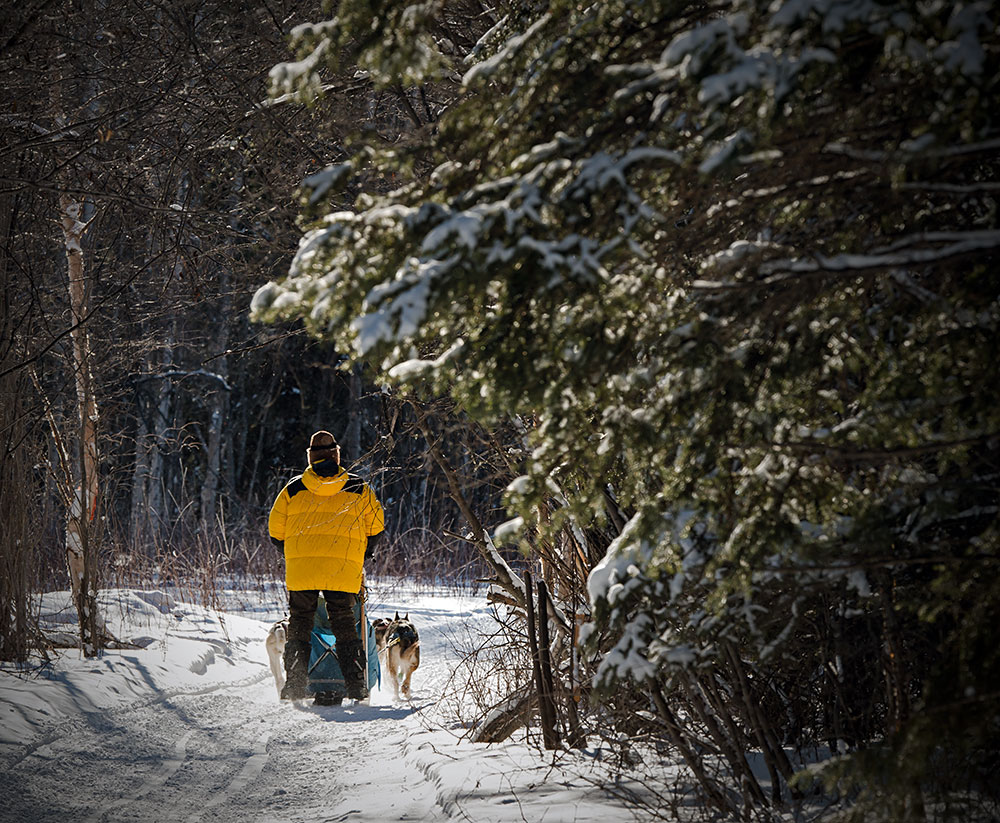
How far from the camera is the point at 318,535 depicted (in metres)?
7.13

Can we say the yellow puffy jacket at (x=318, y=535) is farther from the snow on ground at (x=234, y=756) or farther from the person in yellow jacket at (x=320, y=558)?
the snow on ground at (x=234, y=756)

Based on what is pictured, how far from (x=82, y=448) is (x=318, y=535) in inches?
104

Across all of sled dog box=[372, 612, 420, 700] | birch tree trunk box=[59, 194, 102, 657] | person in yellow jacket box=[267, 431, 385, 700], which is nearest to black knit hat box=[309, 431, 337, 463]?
person in yellow jacket box=[267, 431, 385, 700]

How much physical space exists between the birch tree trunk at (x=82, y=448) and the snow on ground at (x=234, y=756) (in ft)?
2.30

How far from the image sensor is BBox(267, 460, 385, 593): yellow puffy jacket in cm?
711

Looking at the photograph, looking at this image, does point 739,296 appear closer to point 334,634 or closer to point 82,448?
point 334,634

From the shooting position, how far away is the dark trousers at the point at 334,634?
7.19 metres

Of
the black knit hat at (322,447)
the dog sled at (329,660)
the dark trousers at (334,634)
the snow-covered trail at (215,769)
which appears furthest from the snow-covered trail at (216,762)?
the black knit hat at (322,447)

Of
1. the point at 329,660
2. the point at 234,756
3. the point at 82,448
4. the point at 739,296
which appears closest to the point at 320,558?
the point at 329,660

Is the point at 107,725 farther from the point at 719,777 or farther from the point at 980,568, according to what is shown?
the point at 980,568

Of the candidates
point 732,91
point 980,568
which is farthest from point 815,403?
point 732,91

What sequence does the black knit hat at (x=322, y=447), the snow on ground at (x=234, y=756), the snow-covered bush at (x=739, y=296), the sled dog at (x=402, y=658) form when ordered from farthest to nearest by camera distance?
the sled dog at (x=402, y=658) < the black knit hat at (x=322, y=447) < the snow on ground at (x=234, y=756) < the snow-covered bush at (x=739, y=296)

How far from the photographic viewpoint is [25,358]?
7.26m

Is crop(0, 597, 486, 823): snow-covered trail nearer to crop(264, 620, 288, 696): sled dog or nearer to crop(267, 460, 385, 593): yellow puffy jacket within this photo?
crop(264, 620, 288, 696): sled dog
